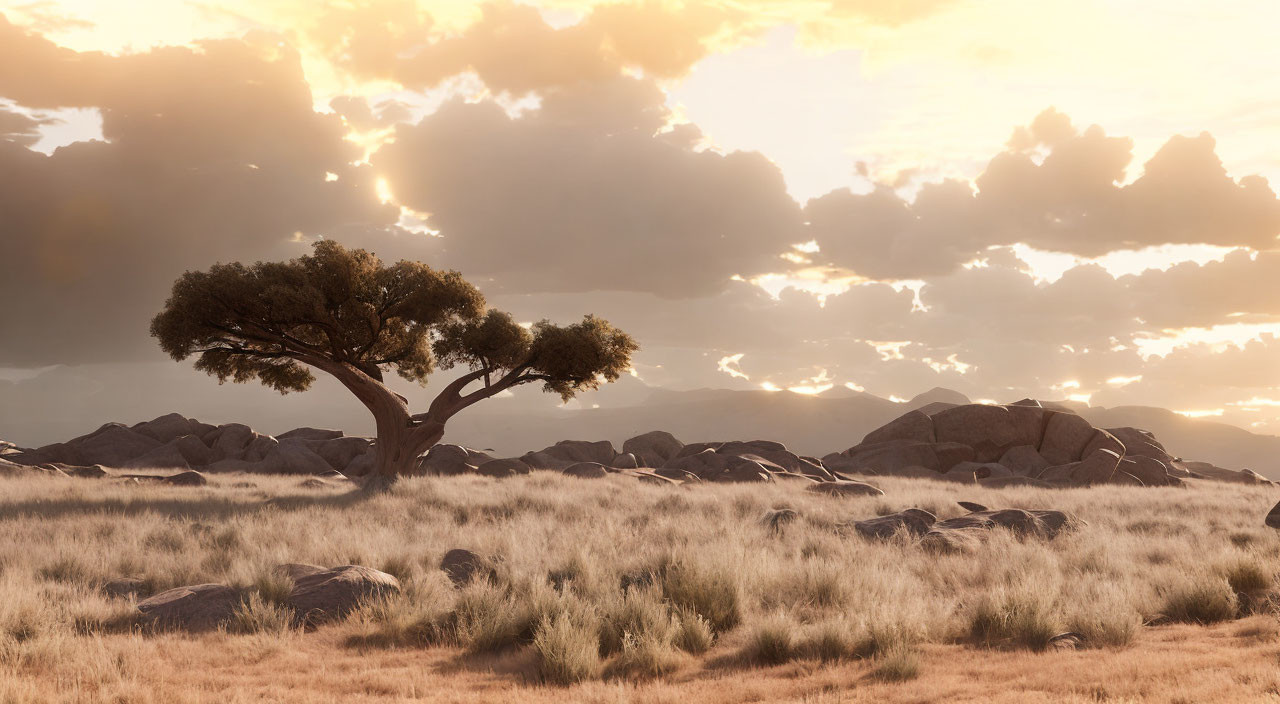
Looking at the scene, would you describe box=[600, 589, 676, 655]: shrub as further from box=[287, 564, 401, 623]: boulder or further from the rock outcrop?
the rock outcrop

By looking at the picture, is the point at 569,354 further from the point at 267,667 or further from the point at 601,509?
the point at 267,667

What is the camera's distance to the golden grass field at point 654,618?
7668mm

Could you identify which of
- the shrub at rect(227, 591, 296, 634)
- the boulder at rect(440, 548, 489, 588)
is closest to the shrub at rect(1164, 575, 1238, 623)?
the boulder at rect(440, 548, 489, 588)

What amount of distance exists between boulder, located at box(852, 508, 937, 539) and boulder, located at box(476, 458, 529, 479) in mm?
20563

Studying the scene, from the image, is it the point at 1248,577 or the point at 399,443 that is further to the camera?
the point at 399,443

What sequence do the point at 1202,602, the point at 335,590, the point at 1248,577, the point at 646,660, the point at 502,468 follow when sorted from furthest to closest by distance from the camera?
the point at 502,468 → the point at 1248,577 → the point at 335,590 → the point at 1202,602 → the point at 646,660

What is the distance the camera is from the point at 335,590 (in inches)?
435

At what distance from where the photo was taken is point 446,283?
3083 cm

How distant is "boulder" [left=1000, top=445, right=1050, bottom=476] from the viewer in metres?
46.4

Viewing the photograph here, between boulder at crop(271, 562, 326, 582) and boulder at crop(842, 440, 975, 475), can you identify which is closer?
boulder at crop(271, 562, 326, 582)

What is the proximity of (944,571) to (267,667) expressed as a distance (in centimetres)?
975

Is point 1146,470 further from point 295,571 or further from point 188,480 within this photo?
point 188,480

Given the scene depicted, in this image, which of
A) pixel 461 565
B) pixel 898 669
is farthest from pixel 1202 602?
pixel 461 565

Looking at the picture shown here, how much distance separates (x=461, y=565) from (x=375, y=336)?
60.2 ft
